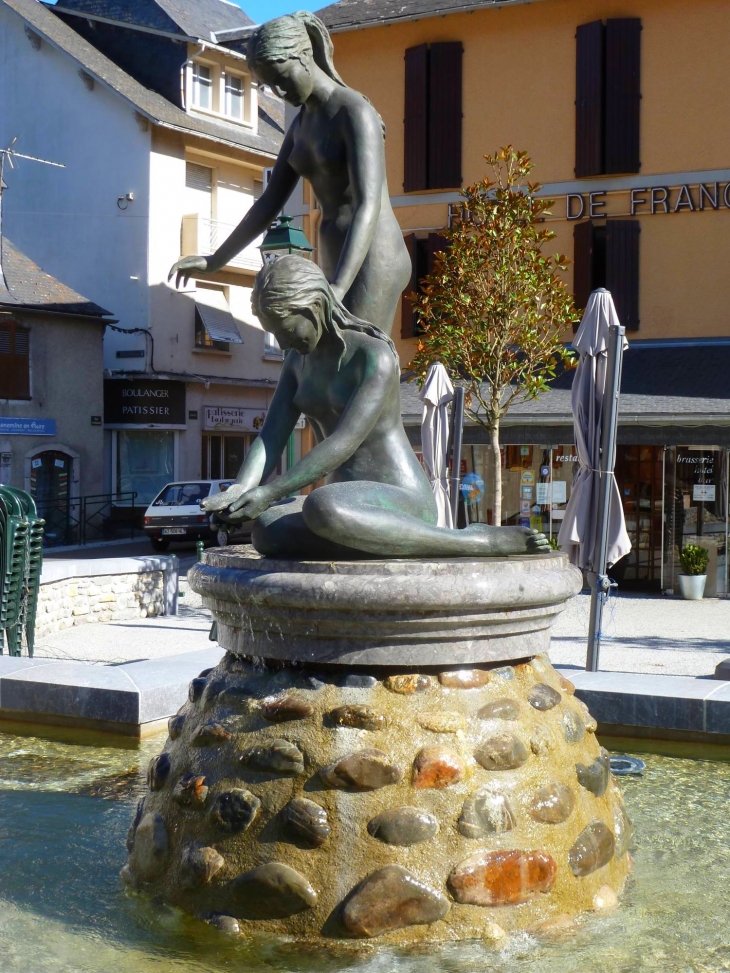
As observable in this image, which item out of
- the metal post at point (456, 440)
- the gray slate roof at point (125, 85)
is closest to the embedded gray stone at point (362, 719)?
the metal post at point (456, 440)

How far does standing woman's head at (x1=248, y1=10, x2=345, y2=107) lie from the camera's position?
13.8 feet

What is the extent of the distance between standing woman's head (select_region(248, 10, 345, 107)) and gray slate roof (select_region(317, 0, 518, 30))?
737 inches

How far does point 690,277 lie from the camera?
2072cm

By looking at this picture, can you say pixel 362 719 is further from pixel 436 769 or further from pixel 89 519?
pixel 89 519

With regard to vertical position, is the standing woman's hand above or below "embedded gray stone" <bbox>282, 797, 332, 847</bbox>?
above

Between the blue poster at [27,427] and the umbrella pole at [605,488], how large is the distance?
2250cm

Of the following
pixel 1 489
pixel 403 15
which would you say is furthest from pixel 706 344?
pixel 1 489

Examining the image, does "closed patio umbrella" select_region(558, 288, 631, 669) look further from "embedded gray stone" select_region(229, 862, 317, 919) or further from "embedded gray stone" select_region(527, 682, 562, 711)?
"embedded gray stone" select_region(229, 862, 317, 919)

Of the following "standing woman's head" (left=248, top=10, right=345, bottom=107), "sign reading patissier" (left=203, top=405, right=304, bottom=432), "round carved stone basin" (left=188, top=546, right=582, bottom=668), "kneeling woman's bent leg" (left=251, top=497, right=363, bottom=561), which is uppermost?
"standing woman's head" (left=248, top=10, right=345, bottom=107)

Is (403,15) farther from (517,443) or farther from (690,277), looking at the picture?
(517,443)

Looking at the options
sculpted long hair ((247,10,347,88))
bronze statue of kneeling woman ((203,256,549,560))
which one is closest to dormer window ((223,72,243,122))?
sculpted long hair ((247,10,347,88))

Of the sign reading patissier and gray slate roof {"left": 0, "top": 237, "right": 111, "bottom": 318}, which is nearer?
gray slate roof {"left": 0, "top": 237, "right": 111, "bottom": 318}

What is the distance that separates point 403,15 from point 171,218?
39.0 ft

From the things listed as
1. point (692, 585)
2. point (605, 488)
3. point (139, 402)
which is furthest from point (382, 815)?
point (139, 402)
